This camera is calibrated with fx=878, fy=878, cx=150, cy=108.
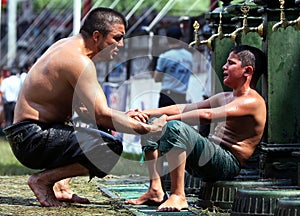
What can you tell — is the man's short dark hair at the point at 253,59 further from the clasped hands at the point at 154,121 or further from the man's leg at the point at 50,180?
the man's leg at the point at 50,180

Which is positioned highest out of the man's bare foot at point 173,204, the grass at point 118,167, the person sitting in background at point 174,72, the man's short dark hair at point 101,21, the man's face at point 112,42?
the man's short dark hair at point 101,21

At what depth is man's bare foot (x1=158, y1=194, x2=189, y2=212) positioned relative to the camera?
636 centimetres

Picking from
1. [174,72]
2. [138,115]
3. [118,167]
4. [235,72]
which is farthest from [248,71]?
[174,72]

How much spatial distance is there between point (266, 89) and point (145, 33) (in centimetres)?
923

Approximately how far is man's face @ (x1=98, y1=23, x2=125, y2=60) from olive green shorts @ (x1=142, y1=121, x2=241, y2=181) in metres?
0.74

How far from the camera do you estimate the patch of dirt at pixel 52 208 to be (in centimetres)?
631

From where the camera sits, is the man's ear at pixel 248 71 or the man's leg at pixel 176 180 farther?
the man's ear at pixel 248 71

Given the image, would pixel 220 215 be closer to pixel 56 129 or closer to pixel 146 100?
pixel 56 129

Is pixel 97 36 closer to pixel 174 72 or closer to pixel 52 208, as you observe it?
pixel 52 208

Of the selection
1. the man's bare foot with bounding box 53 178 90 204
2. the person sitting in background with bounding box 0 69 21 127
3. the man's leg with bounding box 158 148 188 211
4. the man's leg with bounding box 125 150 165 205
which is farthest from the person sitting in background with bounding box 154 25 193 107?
the person sitting in background with bounding box 0 69 21 127

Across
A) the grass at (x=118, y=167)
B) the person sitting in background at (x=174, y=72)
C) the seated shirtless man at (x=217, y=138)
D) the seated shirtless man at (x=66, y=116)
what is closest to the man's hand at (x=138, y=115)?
the seated shirtless man at (x=66, y=116)

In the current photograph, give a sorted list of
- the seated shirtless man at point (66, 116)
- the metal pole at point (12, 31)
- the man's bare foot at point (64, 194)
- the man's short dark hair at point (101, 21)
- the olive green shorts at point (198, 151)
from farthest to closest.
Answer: the metal pole at point (12, 31) → the man's bare foot at point (64, 194) → the man's short dark hair at point (101, 21) → the seated shirtless man at point (66, 116) → the olive green shorts at point (198, 151)

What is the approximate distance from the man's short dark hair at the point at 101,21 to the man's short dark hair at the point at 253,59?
3.09 ft

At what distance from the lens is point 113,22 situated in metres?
6.77
